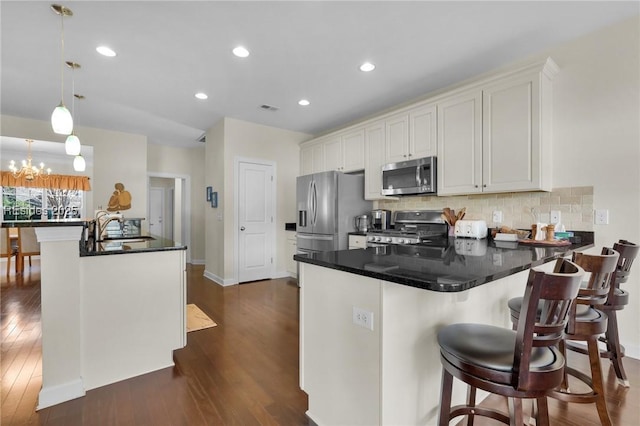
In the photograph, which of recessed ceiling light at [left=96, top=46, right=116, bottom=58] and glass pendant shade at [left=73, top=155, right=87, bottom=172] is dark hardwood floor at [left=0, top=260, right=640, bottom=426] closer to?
glass pendant shade at [left=73, top=155, right=87, bottom=172]

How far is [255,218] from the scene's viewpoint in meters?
5.05

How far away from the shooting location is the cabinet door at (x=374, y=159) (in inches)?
159

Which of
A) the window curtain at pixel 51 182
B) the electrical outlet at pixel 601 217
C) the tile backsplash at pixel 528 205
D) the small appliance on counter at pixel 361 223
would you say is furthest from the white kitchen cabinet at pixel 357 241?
the window curtain at pixel 51 182

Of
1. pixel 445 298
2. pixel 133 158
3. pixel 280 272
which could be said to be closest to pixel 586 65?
pixel 445 298

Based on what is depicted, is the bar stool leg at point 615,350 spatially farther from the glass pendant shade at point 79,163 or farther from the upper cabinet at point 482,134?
the glass pendant shade at point 79,163

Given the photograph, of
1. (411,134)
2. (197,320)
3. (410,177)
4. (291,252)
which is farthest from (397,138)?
(197,320)

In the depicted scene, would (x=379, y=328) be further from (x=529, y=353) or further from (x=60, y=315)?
(x=60, y=315)

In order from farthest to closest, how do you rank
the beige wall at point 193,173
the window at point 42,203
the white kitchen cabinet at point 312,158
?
the window at point 42,203, the beige wall at point 193,173, the white kitchen cabinet at point 312,158

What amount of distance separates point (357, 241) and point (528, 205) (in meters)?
1.96

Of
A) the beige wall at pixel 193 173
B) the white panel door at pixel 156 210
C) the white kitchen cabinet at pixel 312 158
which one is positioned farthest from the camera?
the white panel door at pixel 156 210

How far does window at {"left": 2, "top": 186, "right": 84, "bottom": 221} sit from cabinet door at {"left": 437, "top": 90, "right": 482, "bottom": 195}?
7.99 meters

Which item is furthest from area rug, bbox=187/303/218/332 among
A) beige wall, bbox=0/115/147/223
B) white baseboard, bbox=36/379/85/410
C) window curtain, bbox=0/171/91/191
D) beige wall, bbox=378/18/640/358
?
window curtain, bbox=0/171/91/191

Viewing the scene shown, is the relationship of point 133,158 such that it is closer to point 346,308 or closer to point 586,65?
point 346,308

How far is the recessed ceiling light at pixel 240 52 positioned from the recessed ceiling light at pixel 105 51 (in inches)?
44.3
